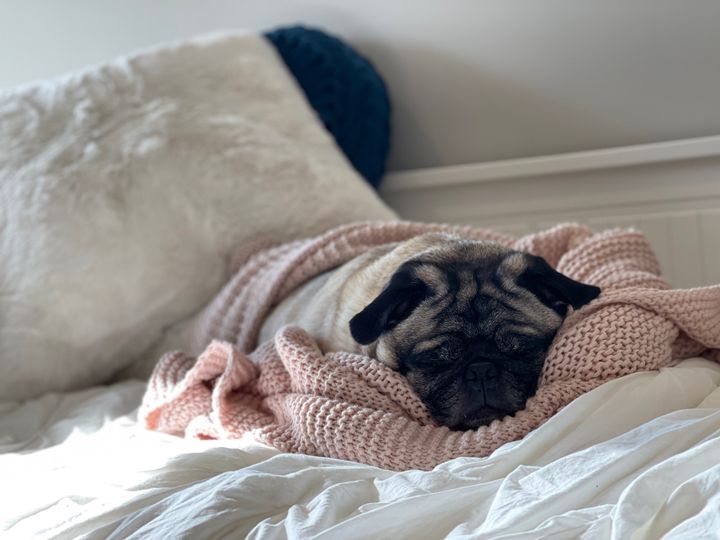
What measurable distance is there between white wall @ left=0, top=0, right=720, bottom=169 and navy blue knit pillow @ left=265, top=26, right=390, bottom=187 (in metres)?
0.14

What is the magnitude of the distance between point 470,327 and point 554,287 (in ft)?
0.48

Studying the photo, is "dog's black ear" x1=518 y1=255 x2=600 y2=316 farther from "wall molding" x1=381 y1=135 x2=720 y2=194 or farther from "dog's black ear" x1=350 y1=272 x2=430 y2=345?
"wall molding" x1=381 y1=135 x2=720 y2=194

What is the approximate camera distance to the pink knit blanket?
1281 millimetres

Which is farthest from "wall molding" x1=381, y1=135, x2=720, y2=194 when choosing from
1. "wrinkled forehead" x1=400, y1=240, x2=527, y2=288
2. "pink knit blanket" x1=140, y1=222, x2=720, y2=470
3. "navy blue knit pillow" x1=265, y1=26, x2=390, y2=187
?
"wrinkled forehead" x1=400, y1=240, x2=527, y2=288

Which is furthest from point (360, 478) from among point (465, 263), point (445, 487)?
point (465, 263)

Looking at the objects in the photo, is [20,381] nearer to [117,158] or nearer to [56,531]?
[117,158]

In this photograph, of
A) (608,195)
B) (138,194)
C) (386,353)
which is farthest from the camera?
(608,195)

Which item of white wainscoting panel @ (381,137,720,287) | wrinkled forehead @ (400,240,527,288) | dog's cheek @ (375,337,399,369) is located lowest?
white wainscoting panel @ (381,137,720,287)

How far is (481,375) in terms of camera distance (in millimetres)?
1328

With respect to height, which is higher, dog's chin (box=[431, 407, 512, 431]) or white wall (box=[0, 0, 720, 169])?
white wall (box=[0, 0, 720, 169])

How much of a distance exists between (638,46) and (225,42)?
108 centimetres

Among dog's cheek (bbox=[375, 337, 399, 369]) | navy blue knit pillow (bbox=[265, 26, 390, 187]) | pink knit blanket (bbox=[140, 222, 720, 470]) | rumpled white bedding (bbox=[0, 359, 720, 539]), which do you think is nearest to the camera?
rumpled white bedding (bbox=[0, 359, 720, 539])

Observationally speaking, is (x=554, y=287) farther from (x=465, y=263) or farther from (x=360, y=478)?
(x=360, y=478)

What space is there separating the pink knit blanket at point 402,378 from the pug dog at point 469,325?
0.03 meters
